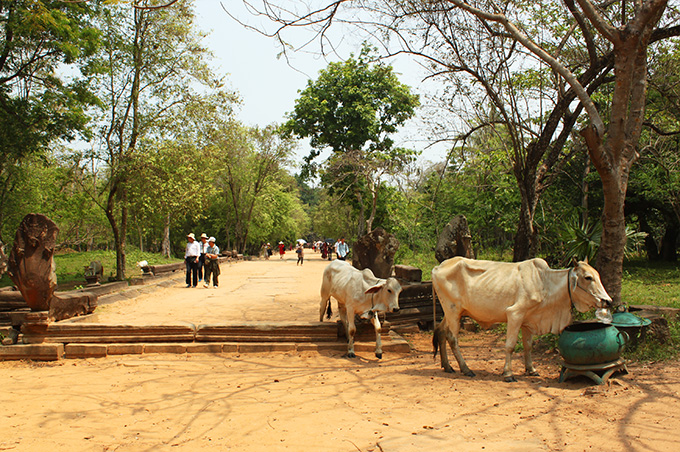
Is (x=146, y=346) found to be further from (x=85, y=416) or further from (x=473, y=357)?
(x=473, y=357)

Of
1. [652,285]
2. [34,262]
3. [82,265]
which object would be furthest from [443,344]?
[82,265]

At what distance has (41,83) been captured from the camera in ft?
52.5

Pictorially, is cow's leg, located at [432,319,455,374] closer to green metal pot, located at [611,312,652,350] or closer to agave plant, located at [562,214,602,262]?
green metal pot, located at [611,312,652,350]

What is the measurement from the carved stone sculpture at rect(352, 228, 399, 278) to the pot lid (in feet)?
16.4

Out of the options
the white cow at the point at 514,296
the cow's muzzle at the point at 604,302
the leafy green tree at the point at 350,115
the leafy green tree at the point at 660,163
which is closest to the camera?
the cow's muzzle at the point at 604,302

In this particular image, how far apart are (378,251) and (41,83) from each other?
1351 cm

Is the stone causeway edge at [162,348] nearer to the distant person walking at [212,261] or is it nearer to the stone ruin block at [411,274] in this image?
the stone ruin block at [411,274]

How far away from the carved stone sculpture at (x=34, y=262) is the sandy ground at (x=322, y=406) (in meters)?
1.15

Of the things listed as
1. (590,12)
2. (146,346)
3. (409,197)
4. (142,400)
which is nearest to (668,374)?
(590,12)

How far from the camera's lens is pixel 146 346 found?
7.85 metres

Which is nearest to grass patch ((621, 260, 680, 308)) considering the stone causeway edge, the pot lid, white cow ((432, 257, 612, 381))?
the pot lid

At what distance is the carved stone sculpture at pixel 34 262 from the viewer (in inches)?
307

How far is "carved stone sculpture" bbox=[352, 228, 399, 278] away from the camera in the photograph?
10609mm

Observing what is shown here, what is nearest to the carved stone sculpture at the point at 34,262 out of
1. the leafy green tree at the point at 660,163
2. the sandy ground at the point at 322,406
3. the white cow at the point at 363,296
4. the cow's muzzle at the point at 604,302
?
the sandy ground at the point at 322,406
